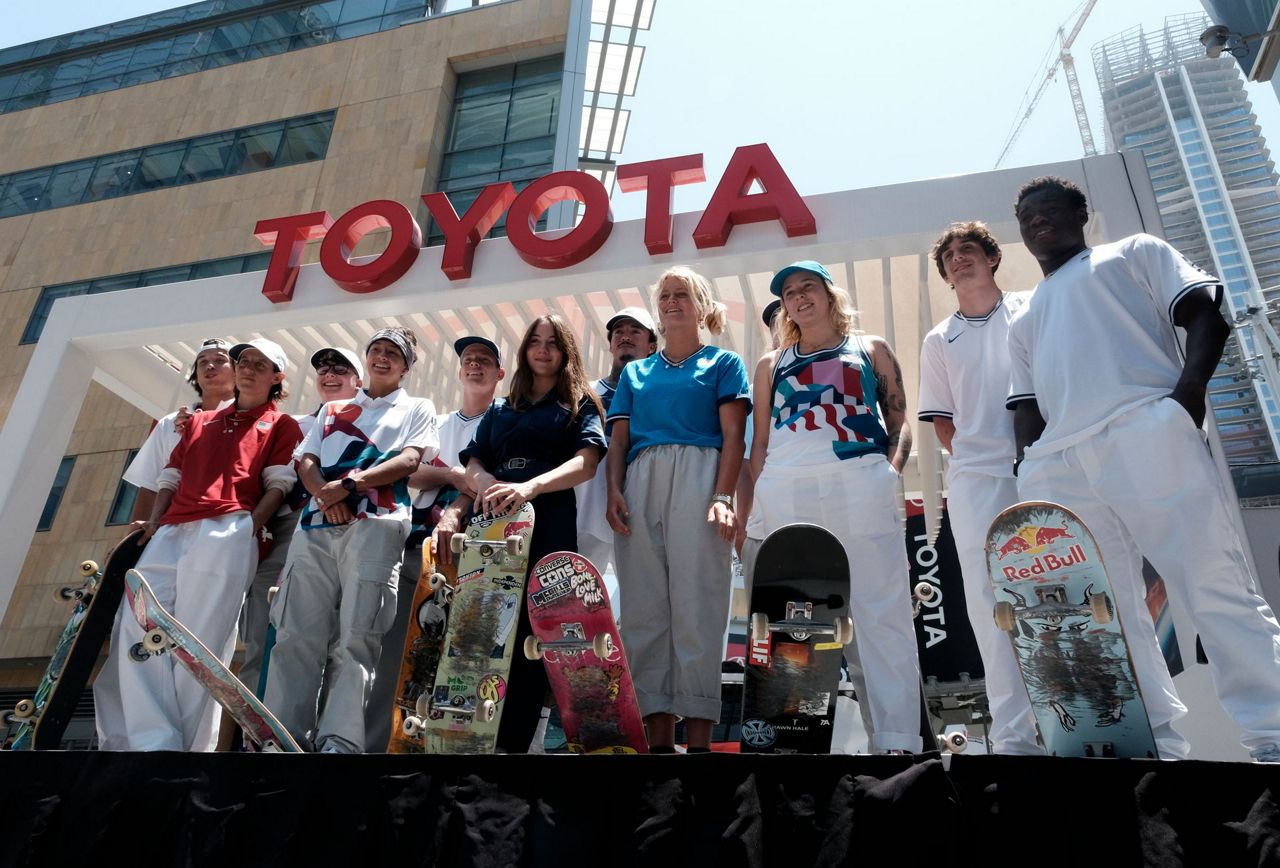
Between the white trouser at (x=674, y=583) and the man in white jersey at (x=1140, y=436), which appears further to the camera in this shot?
the white trouser at (x=674, y=583)

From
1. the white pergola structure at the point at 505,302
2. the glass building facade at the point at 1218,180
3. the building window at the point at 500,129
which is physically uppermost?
the glass building facade at the point at 1218,180

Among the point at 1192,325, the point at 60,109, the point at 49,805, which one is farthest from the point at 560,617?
the point at 60,109

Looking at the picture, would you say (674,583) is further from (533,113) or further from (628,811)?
(533,113)

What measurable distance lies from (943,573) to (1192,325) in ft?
26.9

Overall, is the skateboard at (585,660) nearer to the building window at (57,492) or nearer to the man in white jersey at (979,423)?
the man in white jersey at (979,423)

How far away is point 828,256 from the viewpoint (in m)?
5.25

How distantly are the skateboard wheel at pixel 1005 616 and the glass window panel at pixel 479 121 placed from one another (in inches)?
654

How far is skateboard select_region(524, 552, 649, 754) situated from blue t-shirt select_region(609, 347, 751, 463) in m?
0.92

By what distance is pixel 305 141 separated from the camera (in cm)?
1831

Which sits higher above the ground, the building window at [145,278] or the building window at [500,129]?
the building window at [500,129]

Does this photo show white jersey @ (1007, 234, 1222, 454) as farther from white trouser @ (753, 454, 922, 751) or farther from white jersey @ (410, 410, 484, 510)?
white jersey @ (410, 410, 484, 510)

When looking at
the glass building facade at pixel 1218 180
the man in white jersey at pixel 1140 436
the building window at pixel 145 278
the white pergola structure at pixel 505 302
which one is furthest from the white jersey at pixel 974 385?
the glass building facade at pixel 1218 180

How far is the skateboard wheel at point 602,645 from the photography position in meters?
2.42

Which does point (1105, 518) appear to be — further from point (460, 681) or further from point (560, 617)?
point (460, 681)
